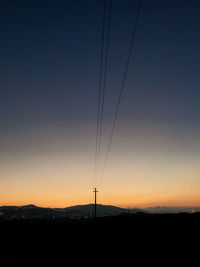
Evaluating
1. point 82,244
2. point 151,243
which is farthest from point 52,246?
point 151,243

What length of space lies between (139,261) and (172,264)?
228 centimetres

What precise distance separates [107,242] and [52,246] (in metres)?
5.55

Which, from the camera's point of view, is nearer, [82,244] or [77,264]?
[77,264]

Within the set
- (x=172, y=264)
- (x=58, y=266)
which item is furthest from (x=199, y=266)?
(x=58, y=266)

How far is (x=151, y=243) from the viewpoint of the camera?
21.4 m

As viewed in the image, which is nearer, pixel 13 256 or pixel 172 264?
pixel 172 264

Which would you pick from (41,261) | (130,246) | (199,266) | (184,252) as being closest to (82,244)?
(130,246)

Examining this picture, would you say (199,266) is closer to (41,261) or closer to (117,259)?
(117,259)

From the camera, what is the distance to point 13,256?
707 inches

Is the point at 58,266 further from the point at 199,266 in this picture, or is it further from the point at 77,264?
the point at 199,266

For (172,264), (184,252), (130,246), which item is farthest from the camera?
(130,246)

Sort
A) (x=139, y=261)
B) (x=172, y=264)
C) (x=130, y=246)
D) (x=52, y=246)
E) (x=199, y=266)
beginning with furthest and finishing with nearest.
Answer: (x=52, y=246) → (x=130, y=246) → (x=139, y=261) → (x=172, y=264) → (x=199, y=266)

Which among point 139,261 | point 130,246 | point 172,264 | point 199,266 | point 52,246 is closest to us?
point 199,266

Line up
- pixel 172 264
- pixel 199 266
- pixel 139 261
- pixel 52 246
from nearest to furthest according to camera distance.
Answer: pixel 199 266 → pixel 172 264 → pixel 139 261 → pixel 52 246
